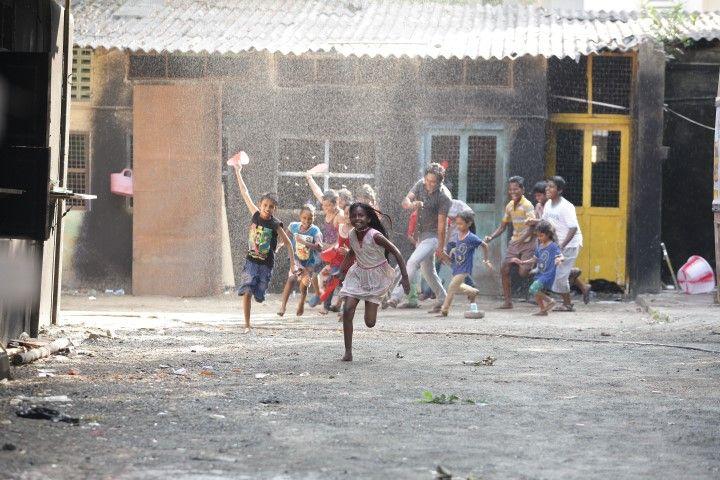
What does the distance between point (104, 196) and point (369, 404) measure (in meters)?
11.2

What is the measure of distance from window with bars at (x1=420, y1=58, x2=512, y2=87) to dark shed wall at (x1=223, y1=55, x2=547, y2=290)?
9cm

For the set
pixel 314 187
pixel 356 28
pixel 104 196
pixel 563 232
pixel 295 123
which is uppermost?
pixel 356 28

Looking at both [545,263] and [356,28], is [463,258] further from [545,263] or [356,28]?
[356,28]

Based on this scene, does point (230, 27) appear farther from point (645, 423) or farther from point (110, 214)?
point (645, 423)

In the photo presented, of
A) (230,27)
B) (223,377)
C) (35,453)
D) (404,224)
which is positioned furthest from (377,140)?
(35,453)

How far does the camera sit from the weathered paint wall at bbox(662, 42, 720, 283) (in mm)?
18203

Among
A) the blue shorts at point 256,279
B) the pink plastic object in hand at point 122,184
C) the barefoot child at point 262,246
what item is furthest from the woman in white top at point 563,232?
the pink plastic object in hand at point 122,184

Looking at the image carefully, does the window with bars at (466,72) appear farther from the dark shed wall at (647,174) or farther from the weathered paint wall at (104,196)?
the weathered paint wall at (104,196)

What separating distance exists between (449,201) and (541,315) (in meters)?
1.73

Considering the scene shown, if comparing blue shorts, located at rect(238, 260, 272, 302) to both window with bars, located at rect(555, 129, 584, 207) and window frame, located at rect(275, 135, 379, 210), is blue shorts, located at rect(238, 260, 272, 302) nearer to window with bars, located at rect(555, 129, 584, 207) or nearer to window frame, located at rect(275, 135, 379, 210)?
window frame, located at rect(275, 135, 379, 210)

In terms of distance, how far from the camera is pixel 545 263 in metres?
14.8

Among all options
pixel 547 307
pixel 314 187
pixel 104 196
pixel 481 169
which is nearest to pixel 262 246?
pixel 314 187

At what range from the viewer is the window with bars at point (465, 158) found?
698 inches

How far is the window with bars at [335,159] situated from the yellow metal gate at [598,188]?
9.10 feet
